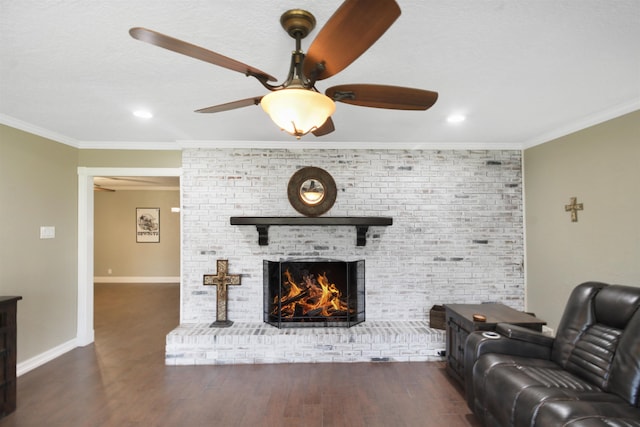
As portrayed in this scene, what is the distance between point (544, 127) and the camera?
3.39m

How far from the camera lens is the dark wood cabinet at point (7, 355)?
2.47 m

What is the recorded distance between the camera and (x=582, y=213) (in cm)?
324

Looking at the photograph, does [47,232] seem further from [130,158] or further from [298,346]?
[298,346]

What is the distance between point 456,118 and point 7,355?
4.20 meters

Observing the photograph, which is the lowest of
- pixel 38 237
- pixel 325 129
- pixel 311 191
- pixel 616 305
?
pixel 616 305

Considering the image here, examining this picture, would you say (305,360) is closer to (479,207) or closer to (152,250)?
(479,207)

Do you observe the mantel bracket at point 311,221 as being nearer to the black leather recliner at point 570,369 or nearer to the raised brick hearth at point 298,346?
the raised brick hearth at point 298,346

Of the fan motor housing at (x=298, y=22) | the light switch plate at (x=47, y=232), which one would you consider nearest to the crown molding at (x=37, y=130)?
the light switch plate at (x=47, y=232)

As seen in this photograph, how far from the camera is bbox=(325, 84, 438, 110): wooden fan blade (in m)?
1.48

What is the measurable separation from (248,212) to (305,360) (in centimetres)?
179

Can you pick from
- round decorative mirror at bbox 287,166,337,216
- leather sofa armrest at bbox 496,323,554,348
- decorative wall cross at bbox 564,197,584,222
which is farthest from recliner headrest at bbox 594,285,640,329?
round decorative mirror at bbox 287,166,337,216

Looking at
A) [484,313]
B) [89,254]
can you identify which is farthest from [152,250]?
[484,313]

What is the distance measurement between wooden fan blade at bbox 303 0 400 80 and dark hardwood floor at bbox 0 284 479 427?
2367mm

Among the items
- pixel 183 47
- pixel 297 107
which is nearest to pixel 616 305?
pixel 297 107
